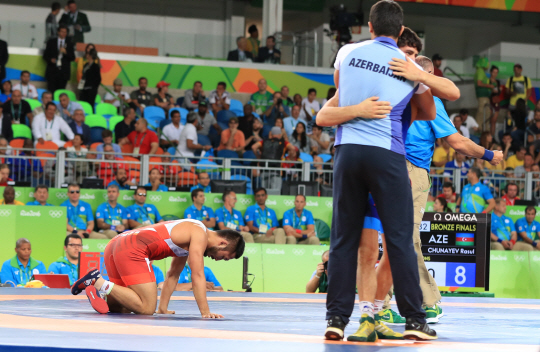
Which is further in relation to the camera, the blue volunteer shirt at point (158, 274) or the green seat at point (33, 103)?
the green seat at point (33, 103)

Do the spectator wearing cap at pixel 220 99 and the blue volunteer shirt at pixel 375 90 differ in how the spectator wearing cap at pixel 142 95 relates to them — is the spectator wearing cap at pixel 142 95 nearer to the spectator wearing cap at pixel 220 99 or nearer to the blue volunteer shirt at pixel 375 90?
the spectator wearing cap at pixel 220 99

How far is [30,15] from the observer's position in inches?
899

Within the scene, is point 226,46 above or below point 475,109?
above

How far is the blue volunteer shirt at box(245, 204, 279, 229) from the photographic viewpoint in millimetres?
12625

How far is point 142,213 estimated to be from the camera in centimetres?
1210

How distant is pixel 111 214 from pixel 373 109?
29.7ft

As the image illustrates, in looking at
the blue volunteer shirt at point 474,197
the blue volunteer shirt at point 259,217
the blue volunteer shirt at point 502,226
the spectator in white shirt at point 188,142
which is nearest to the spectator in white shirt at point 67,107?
the spectator in white shirt at point 188,142

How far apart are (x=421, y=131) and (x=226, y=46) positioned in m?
16.6

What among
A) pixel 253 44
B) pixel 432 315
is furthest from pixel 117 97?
pixel 432 315

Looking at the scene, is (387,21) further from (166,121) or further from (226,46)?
(226,46)

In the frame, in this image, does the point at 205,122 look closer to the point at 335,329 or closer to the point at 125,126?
the point at 125,126

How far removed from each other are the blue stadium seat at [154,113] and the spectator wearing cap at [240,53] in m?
3.78

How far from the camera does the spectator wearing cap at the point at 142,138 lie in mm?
14555

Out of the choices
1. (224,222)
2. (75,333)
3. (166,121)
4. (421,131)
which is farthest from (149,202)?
(75,333)
